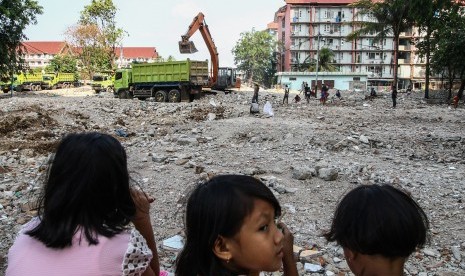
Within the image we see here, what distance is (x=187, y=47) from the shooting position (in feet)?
65.3

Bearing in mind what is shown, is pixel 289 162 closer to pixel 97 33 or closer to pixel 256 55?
pixel 97 33

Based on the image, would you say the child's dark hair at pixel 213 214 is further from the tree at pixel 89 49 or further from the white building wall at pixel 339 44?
the white building wall at pixel 339 44

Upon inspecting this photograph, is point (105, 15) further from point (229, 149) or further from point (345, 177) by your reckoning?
point (345, 177)

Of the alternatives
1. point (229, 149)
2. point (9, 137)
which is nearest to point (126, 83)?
point (9, 137)

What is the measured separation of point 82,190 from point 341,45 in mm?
57982

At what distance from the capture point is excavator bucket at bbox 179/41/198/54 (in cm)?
1983

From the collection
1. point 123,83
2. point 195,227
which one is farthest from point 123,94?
point 195,227

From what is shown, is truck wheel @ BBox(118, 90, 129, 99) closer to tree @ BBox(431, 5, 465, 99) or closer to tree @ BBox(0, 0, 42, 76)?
tree @ BBox(0, 0, 42, 76)

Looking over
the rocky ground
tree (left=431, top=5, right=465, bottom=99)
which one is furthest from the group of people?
tree (left=431, top=5, right=465, bottom=99)

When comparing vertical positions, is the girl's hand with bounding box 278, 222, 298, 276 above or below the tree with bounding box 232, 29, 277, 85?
below

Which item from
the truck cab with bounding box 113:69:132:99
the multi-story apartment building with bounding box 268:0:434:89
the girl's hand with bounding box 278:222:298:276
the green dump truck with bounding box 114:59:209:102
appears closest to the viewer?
the girl's hand with bounding box 278:222:298:276

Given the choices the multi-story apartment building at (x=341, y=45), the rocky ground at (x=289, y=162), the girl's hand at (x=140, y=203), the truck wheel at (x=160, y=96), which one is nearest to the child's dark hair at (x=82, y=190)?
the girl's hand at (x=140, y=203)

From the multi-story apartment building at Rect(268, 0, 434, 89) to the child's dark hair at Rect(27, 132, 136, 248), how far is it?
179 feet

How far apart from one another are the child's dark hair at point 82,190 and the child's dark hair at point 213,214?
279 millimetres
